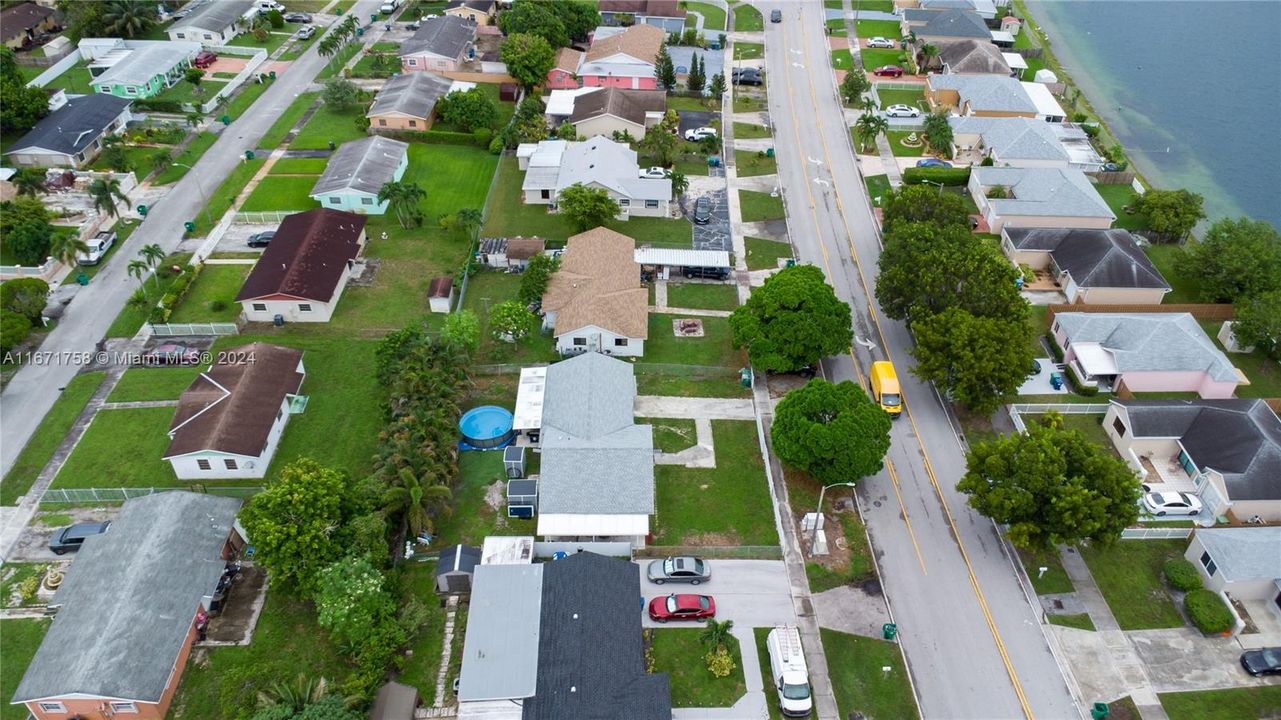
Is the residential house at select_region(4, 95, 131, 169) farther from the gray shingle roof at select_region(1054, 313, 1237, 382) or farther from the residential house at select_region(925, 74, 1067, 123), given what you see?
the gray shingle roof at select_region(1054, 313, 1237, 382)

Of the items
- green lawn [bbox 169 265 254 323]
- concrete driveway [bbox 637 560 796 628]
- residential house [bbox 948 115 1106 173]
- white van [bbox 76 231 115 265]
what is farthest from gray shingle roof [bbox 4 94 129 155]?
residential house [bbox 948 115 1106 173]

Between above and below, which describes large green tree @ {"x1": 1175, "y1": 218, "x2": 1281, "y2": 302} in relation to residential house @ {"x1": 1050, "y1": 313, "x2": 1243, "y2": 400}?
above

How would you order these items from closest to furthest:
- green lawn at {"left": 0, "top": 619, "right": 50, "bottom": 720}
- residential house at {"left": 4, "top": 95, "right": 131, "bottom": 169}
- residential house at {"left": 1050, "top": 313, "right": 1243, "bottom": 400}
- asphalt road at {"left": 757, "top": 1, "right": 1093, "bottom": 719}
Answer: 1. green lawn at {"left": 0, "top": 619, "right": 50, "bottom": 720}
2. asphalt road at {"left": 757, "top": 1, "right": 1093, "bottom": 719}
3. residential house at {"left": 1050, "top": 313, "right": 1243, "bottom": 400}
4. residential house at {"left": 4, "top": 95, "right": 131, "bottom": 169}

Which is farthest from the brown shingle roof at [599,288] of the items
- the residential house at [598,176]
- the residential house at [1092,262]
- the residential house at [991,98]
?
the residential house at [991,98]

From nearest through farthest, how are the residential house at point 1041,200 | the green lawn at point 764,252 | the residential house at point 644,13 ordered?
the green lawn at point 764,252
the residential house at point 1041,200
the residential house at point 644,13

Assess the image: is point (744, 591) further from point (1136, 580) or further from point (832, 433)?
point (1136, 580)

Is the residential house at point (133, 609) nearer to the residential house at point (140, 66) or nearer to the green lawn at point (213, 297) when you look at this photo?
the green lawn at point (213, 297)

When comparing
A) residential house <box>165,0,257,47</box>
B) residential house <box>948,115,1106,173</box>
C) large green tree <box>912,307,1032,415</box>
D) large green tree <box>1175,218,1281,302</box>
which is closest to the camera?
large green tree <box>912,307,1032,415</box>

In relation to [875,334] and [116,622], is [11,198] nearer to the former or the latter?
[116,622]
